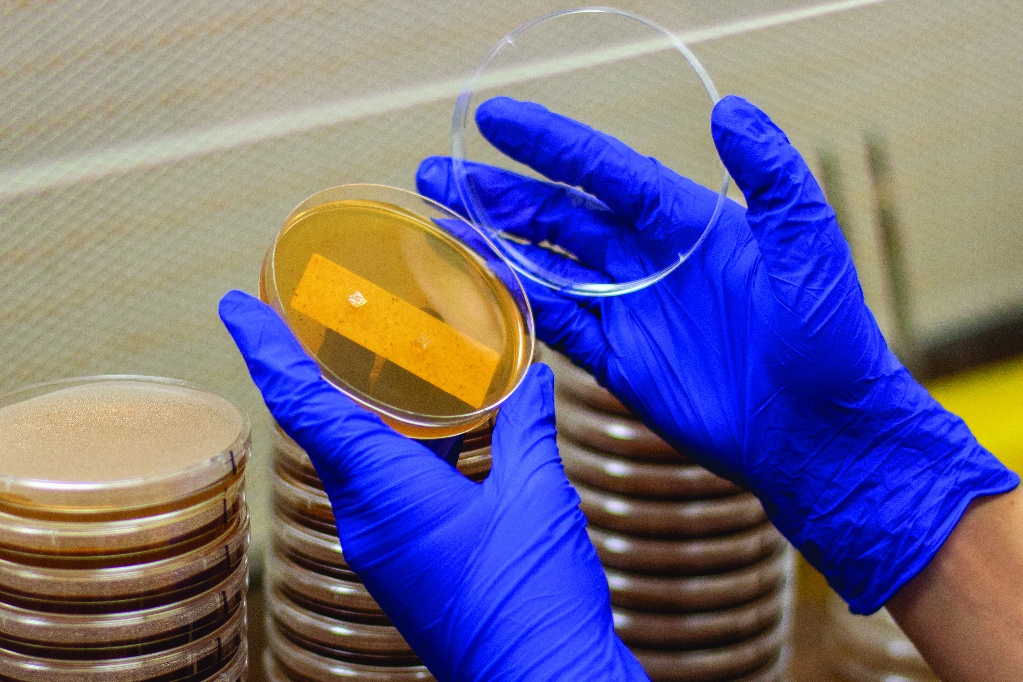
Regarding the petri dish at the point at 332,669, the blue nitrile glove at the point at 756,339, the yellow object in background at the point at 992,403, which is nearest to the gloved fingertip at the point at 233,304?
the blue nitrile glove at the point at 756,339

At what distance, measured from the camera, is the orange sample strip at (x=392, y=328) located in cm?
99

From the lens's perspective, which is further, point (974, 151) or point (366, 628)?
point (974, 151)

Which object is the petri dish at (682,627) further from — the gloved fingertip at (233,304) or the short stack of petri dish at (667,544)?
the gloved fingertip at (233,304)

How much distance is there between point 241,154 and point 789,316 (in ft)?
2.44

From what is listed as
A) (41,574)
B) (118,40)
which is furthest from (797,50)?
(41,574)

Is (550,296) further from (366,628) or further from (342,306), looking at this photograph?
(366,628)

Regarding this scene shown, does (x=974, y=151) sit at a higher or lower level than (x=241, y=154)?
lower

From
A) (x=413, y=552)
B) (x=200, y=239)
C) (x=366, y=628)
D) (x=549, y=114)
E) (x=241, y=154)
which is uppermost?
(x=549, y=114)

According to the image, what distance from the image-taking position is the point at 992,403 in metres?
1.85

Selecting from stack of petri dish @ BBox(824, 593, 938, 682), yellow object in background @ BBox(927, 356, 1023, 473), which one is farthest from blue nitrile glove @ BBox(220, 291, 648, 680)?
yellow object in background @ BBox(927, 356, 1023, 473)

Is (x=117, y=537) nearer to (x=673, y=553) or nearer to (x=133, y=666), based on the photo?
(x=133, y=666)

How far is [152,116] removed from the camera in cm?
121

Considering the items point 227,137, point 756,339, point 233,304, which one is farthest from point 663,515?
point 227,137

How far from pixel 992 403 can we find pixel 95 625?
1.65 meters
